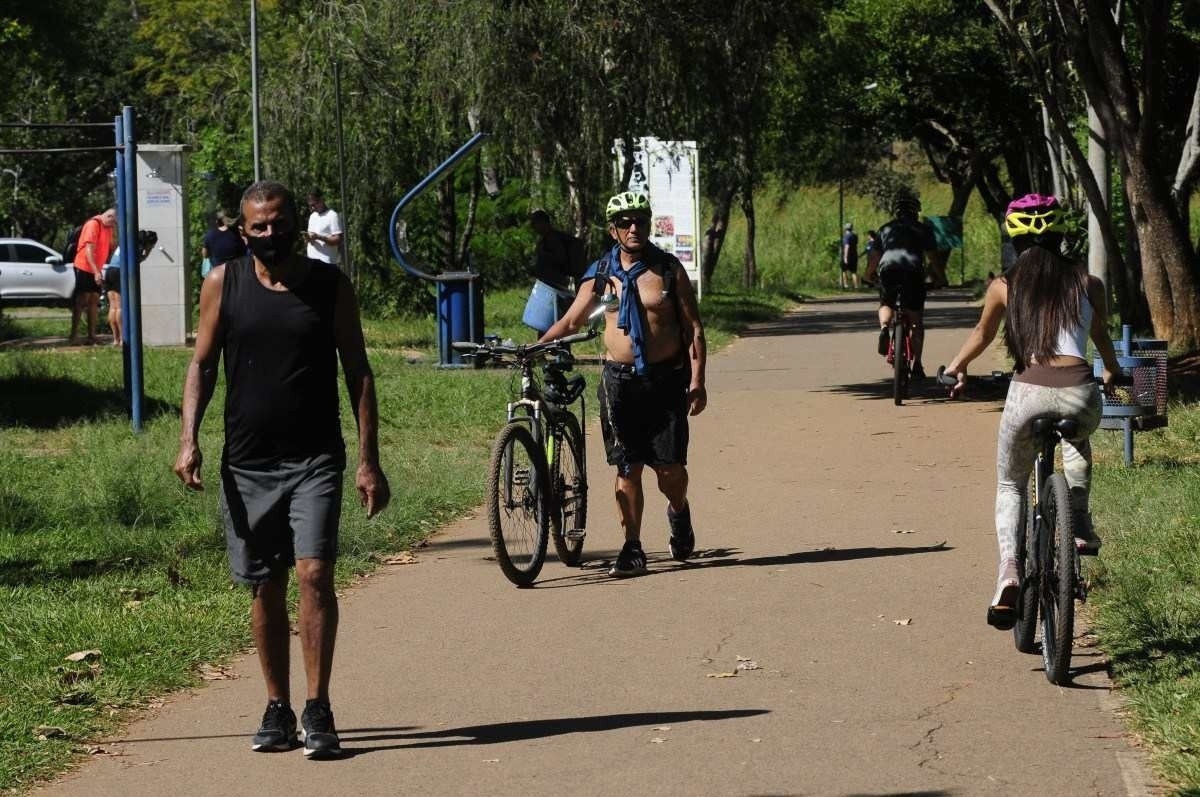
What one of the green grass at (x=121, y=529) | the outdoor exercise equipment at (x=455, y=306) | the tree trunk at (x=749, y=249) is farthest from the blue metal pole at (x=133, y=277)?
the tree trunk at (x=749, y=249)

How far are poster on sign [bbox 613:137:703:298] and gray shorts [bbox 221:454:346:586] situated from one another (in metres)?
19.9

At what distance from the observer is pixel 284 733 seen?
606cm

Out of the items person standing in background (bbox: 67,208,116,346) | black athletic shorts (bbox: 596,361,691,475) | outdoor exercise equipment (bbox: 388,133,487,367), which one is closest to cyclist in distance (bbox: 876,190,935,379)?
outdoor exercise equipment (bbox: 388,133,487,367)

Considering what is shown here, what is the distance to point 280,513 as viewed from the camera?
5.98 meters

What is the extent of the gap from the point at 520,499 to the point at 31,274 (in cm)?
3323

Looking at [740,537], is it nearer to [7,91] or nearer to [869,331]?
[869,331]

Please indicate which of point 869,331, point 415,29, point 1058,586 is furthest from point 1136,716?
point 869,331

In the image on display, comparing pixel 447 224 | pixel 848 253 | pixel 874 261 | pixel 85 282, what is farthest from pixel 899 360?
pixel 848 253

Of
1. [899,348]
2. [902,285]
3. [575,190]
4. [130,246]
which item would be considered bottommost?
[899,348]

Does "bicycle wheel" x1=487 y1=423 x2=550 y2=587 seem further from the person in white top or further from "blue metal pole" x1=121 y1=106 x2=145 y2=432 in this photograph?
the person in white top

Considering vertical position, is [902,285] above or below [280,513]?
above

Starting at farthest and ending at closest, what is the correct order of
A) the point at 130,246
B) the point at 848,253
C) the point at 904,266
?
the point at 848,253, the point at 904,266, the point at 130,246

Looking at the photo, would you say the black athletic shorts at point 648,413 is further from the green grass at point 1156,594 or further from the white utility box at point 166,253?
the white utility box at point 166,253

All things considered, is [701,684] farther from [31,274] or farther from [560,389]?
[31,274]
